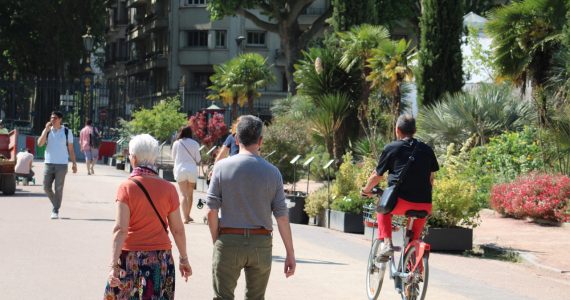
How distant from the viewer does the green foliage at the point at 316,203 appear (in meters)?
21.0

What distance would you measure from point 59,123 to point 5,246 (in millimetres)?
5114

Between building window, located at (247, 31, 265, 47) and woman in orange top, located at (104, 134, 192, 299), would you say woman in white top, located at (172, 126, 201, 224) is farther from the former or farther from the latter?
building window, located at (247, 31, 265, 47)

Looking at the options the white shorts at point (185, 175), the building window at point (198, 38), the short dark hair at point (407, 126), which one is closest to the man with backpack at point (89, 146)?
the white shorts at point (185, 175)

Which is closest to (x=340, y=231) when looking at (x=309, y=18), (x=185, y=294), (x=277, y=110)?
(x=185, y=294)

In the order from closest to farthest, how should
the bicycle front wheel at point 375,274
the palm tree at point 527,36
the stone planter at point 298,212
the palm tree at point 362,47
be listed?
the bicycle front wheel at point 375,274, the stone planter at point 298,212, the palm tree at point 527,36, the palm tree at point 362,47

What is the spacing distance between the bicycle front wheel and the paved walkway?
1.24 feet

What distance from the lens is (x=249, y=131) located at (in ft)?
25.7

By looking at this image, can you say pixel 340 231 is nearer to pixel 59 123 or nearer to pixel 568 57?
pixel 59 123

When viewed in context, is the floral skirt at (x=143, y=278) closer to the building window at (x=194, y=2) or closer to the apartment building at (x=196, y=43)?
the apartment building at (x=196, y=43)

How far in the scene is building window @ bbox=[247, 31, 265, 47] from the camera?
242 ft

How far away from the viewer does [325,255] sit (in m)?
15.3

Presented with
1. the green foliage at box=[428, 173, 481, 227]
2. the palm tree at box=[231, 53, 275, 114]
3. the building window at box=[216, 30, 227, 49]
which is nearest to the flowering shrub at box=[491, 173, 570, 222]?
the green foliage at box=[428, 173, 481, 227]

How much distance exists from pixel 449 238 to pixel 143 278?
9503mm

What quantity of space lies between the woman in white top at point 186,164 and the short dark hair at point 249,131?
35.4ft
